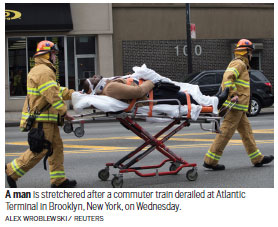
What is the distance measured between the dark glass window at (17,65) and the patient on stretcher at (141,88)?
56.6ft

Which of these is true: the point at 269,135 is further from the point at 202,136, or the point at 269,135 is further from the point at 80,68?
the point at 80,68

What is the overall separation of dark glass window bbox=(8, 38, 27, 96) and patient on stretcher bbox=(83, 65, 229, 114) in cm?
1726

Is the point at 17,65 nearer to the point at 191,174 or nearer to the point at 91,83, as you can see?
the point at 91,83

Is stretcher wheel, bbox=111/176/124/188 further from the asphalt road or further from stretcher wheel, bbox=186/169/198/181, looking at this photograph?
stretcher wheel, bbox=186/169/198/181

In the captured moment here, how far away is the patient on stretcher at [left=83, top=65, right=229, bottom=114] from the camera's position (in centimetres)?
680

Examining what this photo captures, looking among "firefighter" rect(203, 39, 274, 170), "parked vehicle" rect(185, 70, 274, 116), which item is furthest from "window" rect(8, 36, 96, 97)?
"firefighter" rect(203, 39, 274, 170)

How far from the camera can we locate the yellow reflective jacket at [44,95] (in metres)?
6.64

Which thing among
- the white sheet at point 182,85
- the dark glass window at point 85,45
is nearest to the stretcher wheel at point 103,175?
the white sheet at point 182,85

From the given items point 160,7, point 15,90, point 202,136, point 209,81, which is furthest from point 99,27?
point 202,136

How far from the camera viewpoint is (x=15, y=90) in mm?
23812

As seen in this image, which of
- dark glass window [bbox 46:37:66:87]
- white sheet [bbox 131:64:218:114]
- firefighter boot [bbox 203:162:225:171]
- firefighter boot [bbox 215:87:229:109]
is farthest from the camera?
dark glass window [bbox 46:37:66:87]

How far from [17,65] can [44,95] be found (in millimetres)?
17644

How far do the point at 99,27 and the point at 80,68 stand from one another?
208 centimetres

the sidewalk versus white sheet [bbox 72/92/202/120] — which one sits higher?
white sheet [bbox 72/92/202/120]
